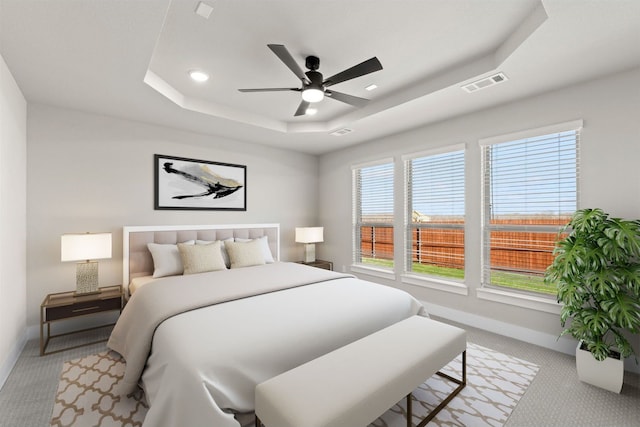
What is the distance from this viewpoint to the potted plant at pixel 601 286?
216 centimetres

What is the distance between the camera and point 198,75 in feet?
9.29

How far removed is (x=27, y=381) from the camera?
2.30 meters

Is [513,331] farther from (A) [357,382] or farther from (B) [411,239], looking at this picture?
(A) [357,382]

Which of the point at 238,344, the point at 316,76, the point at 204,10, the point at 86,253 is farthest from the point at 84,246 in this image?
the point at 316,76

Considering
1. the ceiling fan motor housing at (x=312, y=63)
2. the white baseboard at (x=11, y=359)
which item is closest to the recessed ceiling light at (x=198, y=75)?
the ceiling fan motor housing at (x=312, y=63)

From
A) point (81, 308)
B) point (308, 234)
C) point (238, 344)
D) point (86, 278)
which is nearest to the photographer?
point (238, 344)

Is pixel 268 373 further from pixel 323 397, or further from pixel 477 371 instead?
pixel 477 371

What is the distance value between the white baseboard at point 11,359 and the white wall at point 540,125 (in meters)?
4.18

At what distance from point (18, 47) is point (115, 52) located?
2.16 ft

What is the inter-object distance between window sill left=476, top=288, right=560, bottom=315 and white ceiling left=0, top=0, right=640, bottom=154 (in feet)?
7.00

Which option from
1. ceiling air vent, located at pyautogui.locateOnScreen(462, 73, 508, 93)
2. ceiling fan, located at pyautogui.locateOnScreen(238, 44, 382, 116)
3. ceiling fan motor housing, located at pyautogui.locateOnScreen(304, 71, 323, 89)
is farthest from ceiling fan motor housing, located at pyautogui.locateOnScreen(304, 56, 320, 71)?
ceiling air vent, located at pyautogui.locateOnScreen(462, 73, 508, 93)

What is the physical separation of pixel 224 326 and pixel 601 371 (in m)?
2.88

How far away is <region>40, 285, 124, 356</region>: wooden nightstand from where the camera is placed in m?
2.76

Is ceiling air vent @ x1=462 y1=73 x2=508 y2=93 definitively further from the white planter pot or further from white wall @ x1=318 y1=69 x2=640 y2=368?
the white planter pot
